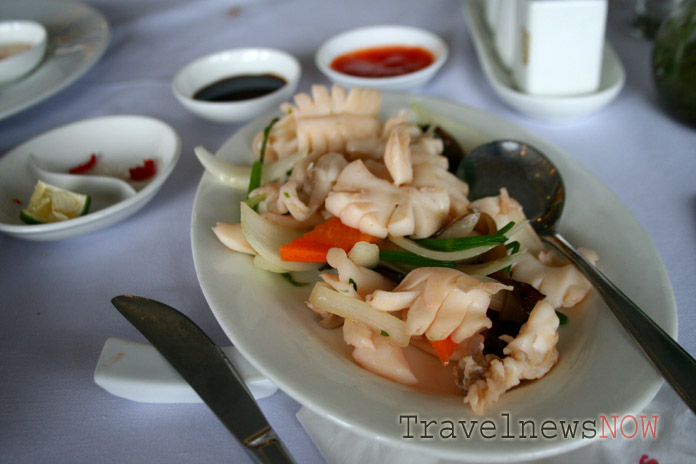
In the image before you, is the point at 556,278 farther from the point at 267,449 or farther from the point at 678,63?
the point at 678,63

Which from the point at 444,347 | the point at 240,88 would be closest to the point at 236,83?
the point at 240,88

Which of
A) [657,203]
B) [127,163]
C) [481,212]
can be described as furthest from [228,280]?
[657,203]

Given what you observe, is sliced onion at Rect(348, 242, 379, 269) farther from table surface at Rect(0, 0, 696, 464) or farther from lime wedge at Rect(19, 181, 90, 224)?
lime wedge at Rect(19, 181, 90, 224)

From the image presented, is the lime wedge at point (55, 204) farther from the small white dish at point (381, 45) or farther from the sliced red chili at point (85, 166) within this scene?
the small white dish at point (381, 45)

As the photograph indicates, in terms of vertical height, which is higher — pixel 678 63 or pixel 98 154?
pixel 678 63

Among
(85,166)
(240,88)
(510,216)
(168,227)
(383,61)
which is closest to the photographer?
(510,216)

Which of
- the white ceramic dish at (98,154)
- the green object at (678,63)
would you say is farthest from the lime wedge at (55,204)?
the green object at (678,63)

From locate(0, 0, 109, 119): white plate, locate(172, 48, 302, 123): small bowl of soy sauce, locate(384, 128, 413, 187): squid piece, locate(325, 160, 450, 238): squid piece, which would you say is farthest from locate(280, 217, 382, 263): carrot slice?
locate(0, 0, 109, 119): white plate
